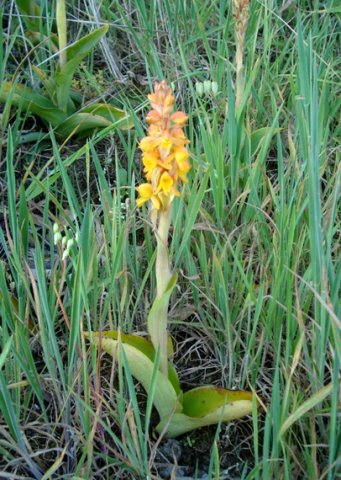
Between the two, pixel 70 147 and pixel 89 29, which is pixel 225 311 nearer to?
pixel 70 147

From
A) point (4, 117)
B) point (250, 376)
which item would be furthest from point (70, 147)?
point (250, 376)

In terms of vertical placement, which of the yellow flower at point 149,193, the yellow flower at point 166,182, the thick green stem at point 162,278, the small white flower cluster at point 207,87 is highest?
the yellow flower at point 166,182

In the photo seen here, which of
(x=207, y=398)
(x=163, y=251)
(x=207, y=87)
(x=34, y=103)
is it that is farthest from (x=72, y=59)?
(x=207, y=398)

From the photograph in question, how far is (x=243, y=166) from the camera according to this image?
5.15 ft

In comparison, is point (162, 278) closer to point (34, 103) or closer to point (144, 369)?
point (144, 369)

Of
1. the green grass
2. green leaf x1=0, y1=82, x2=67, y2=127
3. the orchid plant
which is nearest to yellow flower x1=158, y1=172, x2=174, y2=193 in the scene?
the orchid plant

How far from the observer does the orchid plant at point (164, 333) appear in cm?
93

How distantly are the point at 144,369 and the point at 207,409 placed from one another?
0.42 feet

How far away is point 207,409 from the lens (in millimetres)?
1112

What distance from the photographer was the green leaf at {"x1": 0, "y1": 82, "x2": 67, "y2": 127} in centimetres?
177

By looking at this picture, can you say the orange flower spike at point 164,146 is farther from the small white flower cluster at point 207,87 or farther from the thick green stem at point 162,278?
the small white flower cluster at point 207,87

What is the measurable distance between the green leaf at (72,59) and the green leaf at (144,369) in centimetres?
87

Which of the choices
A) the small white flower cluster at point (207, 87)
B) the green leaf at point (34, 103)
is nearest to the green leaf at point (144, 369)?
the small white flower cluster at point (207, 87)

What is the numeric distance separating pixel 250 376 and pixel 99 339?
331 millimetres
